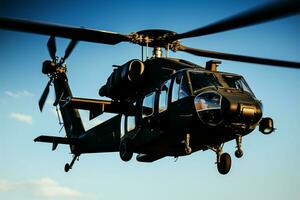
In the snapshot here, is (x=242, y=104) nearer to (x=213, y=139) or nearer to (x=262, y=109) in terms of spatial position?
(x=262, y=109)

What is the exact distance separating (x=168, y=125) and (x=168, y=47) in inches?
114

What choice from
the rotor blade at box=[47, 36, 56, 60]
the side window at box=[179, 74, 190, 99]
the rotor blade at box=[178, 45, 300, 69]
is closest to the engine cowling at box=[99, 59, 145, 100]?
the rotor blade at box=[178, 45, 300, 69]

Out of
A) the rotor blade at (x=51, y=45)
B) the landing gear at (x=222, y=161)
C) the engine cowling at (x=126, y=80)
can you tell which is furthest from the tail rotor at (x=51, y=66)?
the landing gear at (x=222, y=161)

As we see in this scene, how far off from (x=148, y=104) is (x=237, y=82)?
2.66m

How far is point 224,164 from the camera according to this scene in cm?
1158

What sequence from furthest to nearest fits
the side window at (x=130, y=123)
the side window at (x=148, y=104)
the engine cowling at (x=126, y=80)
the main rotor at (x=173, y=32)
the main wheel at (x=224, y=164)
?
the side window at (x=130, y=123)
the engine cowling at (x=126, y=80)
the side window at (x=148, y=104)
the main wheel at (x=224, y=164)
the main rotor at (x=173, y=32)

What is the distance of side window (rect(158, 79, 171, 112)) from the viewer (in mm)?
12000

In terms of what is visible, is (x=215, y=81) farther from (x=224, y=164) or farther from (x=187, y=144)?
(x=224, y=164)

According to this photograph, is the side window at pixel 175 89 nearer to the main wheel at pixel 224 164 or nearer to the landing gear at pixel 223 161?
the landing gear at pixel 223 161

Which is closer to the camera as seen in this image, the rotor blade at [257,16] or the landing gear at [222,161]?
the rotor blade at [257,16]

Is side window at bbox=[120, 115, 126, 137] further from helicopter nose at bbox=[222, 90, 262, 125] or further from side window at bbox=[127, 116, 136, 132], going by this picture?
helicopter nose at bbox=[222, 90, 262, 125]

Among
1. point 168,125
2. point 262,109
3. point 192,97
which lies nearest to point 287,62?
point 262,109

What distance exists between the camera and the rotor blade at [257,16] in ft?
16.9

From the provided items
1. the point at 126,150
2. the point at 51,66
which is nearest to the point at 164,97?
the point at 126,150
